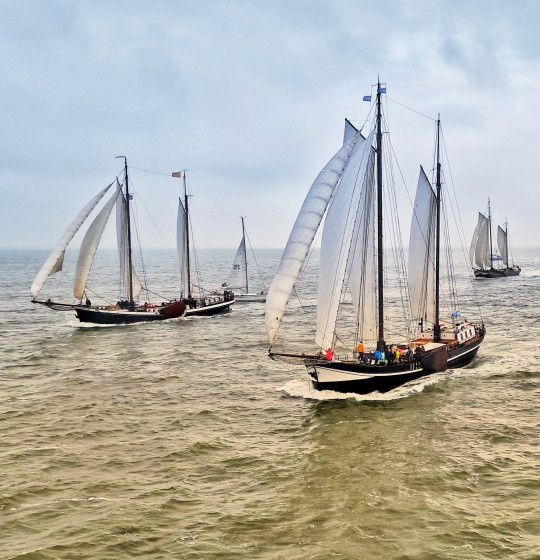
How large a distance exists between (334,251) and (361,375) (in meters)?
6.32

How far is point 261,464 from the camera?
19.6 metres

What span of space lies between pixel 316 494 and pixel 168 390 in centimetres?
1464

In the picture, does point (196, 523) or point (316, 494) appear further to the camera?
point (316, 494)

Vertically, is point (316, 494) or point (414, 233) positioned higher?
point (414, 233)

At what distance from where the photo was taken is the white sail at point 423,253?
3744cm

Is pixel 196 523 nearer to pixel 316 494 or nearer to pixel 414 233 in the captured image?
pixel 316 494

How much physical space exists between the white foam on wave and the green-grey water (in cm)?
12

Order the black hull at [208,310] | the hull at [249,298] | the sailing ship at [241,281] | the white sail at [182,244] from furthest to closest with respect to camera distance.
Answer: the sailing ship at [241,281], the hull at [249,298], the white sail at [182,244], the black hull at [208,310]

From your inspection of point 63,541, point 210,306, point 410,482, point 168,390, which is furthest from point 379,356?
point 210,306

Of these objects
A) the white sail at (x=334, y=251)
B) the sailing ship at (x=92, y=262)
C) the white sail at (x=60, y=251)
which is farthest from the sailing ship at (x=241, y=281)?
the white sail at (x=334, y=251)

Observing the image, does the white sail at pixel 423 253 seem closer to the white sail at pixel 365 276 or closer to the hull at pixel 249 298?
the white sail at pixel 365 276

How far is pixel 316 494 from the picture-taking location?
1736 cm

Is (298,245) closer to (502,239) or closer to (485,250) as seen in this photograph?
(485,250)

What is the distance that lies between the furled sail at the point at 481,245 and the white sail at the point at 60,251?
84.2 m
